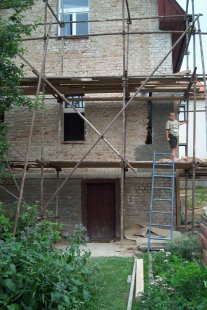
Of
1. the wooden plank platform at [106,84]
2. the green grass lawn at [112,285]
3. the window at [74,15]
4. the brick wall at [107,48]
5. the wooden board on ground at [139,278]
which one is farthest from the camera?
the window at [74,15]

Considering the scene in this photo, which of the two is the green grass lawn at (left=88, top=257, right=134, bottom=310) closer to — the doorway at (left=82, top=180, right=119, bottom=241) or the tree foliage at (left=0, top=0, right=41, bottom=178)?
the tree foliage at (left=0, top=0, right=41, bottom=178)

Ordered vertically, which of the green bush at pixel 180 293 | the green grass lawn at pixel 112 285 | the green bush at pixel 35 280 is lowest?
the green grass lawn at pixel 112 285

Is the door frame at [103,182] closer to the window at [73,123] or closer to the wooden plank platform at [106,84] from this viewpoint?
the window at [73,123]

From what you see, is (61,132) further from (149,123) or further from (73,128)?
(149,123)

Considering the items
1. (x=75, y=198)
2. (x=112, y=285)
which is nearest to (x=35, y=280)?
(x=112, y=285)

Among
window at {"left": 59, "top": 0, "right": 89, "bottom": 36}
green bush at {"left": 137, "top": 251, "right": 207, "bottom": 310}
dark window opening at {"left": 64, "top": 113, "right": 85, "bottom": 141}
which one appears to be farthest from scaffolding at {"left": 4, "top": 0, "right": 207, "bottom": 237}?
green bush at {"left": 137, "top": 251, "right": 207, "bottom": 310}

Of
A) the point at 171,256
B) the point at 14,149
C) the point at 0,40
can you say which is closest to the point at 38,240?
the point at 171,256

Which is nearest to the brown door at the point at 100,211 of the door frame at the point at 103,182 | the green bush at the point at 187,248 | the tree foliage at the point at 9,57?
the door frame at the point at 103,182

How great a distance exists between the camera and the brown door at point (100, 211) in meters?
14.8

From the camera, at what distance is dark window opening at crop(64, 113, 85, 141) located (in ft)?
49.2

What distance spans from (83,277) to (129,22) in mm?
9852

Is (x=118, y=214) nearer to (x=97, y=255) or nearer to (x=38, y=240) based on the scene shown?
(x=97, y=255)

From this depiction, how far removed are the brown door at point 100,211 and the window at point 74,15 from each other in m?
5.17

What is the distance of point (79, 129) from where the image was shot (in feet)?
49.4
